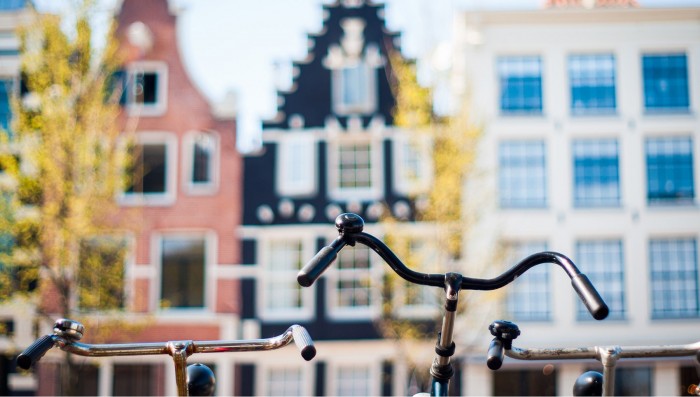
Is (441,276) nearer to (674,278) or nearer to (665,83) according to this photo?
(674,278)

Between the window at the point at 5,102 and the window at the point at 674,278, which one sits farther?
Answer: the window at the point at 5,102

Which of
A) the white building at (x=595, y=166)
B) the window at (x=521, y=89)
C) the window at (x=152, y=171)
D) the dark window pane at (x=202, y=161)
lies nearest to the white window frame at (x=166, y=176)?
the window at (x=152, y=171)

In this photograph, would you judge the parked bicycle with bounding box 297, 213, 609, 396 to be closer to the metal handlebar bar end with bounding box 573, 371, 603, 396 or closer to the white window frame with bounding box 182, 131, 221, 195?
the metal handlebar bar end with bounding box 573, 371, 603, 396

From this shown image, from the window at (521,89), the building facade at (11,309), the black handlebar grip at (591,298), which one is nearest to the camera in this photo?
the black handlebar grip at (591,298)

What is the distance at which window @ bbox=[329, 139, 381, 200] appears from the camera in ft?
66.0

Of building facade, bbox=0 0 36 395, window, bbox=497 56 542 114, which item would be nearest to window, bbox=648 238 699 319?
window, bbox=497 56 542 114

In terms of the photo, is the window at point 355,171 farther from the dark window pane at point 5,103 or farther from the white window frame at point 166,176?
the dark window pane at point 5,103

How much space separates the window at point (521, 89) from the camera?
20562 mm

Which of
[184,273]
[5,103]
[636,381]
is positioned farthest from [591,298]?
[5,103]

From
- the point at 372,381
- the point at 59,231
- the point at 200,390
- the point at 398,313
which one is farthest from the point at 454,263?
the point at 200,390

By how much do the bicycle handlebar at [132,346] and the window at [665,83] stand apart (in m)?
19.7

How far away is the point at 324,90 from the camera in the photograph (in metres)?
20.5

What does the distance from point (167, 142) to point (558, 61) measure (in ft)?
32.4

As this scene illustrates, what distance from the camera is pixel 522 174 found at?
20312mm
